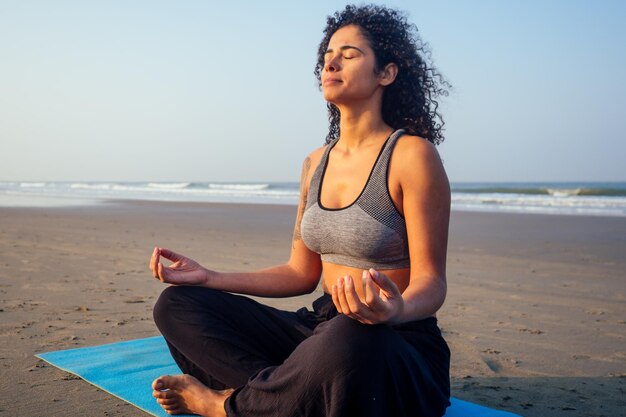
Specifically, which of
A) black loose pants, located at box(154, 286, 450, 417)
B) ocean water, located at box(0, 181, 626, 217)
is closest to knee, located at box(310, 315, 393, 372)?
black loose pants, located at box(154, 286, 450, 417)

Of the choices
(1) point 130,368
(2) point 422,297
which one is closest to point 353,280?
(2) point 422,297

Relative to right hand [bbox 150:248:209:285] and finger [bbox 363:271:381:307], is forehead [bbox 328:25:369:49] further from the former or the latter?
finger [bbox 363:271:381:307]

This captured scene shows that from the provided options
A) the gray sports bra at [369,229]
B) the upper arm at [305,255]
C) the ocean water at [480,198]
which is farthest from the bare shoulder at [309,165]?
the ocean water at [480,198]

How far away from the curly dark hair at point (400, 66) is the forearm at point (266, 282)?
0.78 m

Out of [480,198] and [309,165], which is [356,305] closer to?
[309,165]

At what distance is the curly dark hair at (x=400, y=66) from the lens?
9.11ft

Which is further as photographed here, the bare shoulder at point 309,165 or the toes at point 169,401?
the bare shoulder at point 309,165

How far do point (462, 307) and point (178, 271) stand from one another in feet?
10.5

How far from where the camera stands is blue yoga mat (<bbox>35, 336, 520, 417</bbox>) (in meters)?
2.88

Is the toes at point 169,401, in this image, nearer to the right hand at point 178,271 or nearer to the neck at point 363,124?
the right hand at point 178,271

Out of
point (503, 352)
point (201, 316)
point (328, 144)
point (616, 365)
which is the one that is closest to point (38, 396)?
point (201, 316)

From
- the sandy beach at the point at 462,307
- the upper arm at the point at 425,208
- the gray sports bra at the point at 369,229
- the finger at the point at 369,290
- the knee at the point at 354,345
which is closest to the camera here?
the finger at the point at 369,290

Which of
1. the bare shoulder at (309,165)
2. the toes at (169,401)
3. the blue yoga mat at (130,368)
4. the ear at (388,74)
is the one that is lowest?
the blue yoga mat at (130,368)

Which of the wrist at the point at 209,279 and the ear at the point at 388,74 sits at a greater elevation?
the ear at the point at 388,74
